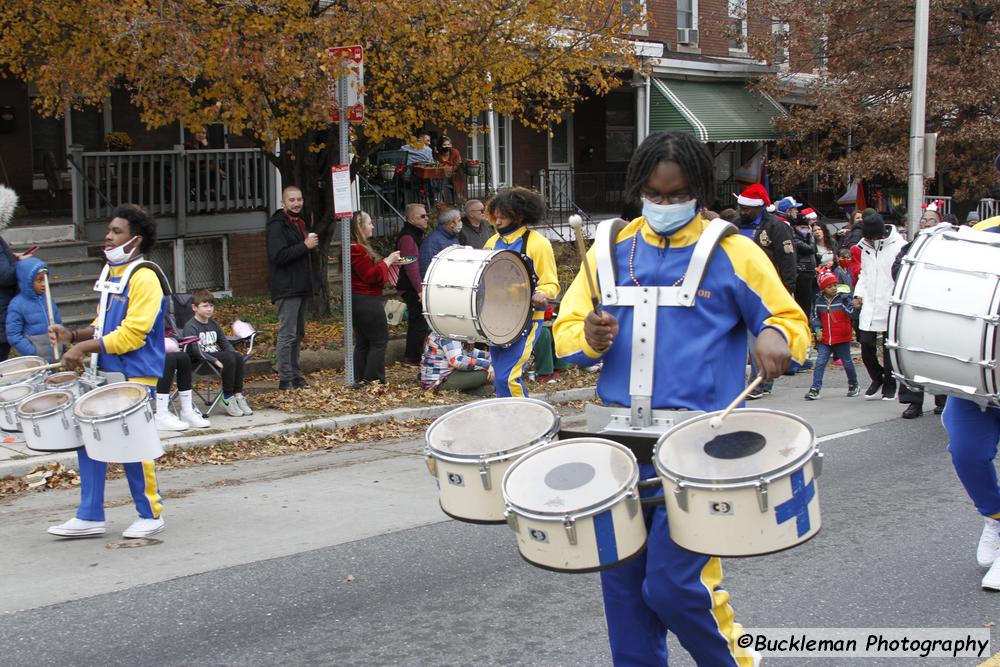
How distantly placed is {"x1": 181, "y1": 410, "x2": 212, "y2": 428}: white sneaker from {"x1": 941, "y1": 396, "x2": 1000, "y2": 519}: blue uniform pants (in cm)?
674

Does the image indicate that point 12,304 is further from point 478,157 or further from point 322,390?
point 478,157

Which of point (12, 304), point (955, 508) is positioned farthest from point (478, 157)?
point (955, 508)

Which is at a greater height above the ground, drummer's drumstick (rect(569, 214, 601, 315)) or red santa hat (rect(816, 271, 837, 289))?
drummer's drumstick (rect(569, 214, 601, 315))

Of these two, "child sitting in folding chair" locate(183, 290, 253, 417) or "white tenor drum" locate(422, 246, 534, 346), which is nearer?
"white tenor drum" locate(422, 246, 534, 346)

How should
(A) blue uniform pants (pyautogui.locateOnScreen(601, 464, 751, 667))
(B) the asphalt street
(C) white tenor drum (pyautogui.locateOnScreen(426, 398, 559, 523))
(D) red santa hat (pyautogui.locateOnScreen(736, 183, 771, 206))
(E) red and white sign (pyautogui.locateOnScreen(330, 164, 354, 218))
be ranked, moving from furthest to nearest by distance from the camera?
(D) red santa hat (pyautogui.locateOnScreen(736, 183, 771, 206)) < (E) red and white sign (pyautogui.locateOnScreen(330, 164, 354, 218)) < (B) the asphalt street < (C) white tenor drum (pyautogui.locateOnScreen(426, 398, 559, 523)) < (A) blue uniform pants (pyautogui.locateOnScreen(601, 464, 751, 667))

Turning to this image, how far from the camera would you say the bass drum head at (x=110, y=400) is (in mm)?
6582

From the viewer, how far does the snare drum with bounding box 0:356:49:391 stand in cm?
717

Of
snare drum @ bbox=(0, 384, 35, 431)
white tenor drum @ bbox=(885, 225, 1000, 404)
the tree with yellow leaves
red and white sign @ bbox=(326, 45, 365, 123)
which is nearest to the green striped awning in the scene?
the tree with yellow leaves

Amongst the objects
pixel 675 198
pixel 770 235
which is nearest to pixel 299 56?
pixel 770 235

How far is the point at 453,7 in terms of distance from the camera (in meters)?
12.7

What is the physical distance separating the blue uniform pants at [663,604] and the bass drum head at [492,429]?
385mm

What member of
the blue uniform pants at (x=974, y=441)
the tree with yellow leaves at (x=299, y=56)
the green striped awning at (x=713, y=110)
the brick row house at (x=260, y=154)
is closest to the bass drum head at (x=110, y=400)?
the blue uniform pants at (x=974, y=441)

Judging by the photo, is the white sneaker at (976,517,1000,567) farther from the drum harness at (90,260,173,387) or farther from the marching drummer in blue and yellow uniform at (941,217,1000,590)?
the drum harness at (90,260,173,387)

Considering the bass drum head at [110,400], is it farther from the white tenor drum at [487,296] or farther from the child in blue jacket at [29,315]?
the child in blue jacket at [29,315]
